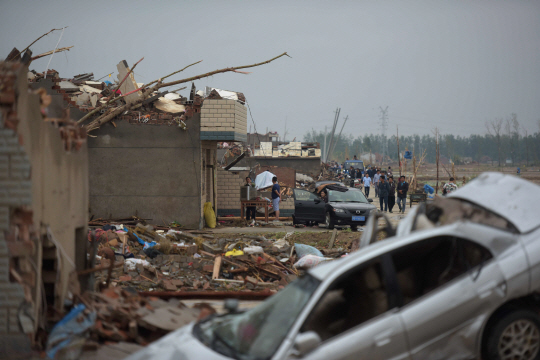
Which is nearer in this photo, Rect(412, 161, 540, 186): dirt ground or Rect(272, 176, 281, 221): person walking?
Rect(272, 176, 281, 221): person walking

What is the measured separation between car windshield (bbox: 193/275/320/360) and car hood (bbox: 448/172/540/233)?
202 cm

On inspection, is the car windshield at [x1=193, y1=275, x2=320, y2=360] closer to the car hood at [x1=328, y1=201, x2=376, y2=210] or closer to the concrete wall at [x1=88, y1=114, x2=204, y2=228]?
the concrete wall at [x1=88, y1=114, x2=204, y2=228]

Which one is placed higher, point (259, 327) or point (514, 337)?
point (259, 327)

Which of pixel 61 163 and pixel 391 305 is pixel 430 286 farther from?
pixel 61 163

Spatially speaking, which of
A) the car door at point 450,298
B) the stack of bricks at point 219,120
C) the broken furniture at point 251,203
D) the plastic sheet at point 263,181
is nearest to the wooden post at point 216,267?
the car door at point 450,298

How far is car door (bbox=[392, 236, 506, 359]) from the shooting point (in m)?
4.54

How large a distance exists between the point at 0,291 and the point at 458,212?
4.77 m

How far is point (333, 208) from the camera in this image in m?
18.9

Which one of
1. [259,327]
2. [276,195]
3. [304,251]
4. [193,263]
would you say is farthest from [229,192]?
[259,327]

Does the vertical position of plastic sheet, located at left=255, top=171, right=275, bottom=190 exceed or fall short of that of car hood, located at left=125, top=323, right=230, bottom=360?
it exceeds it

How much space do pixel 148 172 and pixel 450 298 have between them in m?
15.4

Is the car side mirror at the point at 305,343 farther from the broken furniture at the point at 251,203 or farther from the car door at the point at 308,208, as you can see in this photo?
the broken furniture at the point at 251,203

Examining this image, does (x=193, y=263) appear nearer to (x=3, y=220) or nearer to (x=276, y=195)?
(x=3, y=220)

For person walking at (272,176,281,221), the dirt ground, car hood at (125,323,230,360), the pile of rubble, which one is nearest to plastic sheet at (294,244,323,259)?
the pile of rubble
